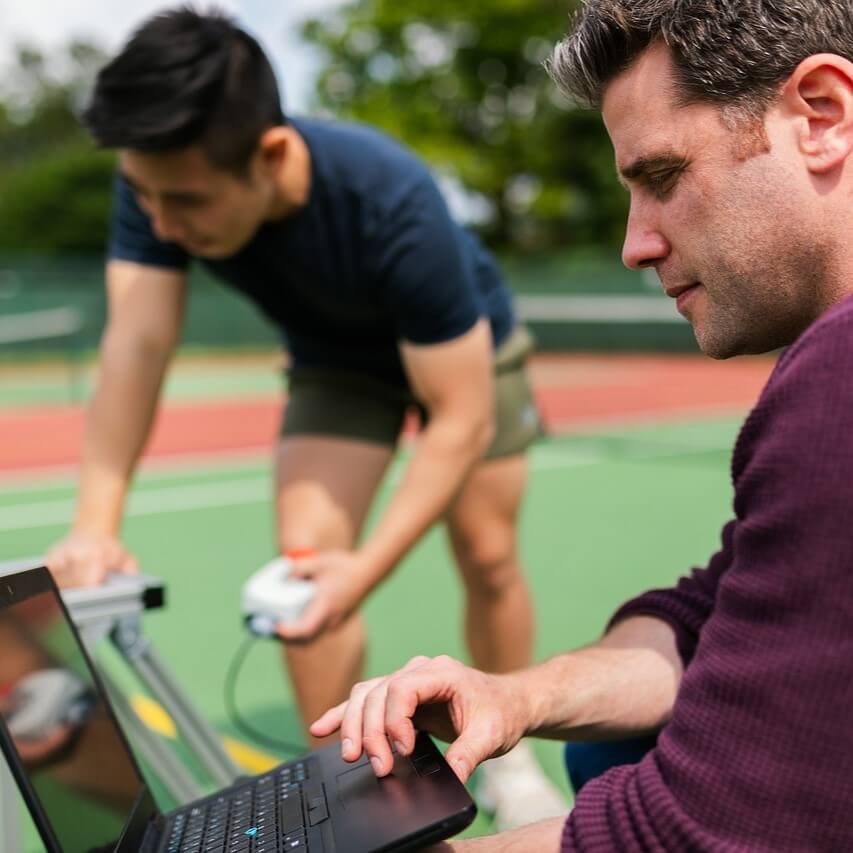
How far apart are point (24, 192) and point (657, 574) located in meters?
34.8

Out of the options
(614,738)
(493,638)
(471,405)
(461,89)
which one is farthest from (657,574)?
(461,89)

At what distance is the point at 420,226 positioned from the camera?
296 cm

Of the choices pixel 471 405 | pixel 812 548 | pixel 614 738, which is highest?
pixel 812 548

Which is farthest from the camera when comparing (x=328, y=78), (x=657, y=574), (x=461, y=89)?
(x=328, y=78)

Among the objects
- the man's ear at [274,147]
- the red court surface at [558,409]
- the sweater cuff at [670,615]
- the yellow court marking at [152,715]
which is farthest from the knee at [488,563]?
the red court surface at [558,409]

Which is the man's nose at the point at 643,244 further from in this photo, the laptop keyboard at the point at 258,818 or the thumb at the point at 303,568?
the thumb at the point at 303,568

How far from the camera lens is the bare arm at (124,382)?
302 cm

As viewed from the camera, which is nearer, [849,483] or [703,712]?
[849,483]

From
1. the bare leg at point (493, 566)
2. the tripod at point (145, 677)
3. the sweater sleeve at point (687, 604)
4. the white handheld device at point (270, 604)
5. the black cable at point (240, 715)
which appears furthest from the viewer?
the black cable at point (240, 715)

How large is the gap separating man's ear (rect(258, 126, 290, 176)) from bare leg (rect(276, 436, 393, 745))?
0.80 metres

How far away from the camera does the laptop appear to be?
55.4 inches

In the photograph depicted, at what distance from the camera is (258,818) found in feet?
Result: 5.25

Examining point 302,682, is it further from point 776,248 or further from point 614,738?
point 776,248

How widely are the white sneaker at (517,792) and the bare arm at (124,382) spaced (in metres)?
1.21
